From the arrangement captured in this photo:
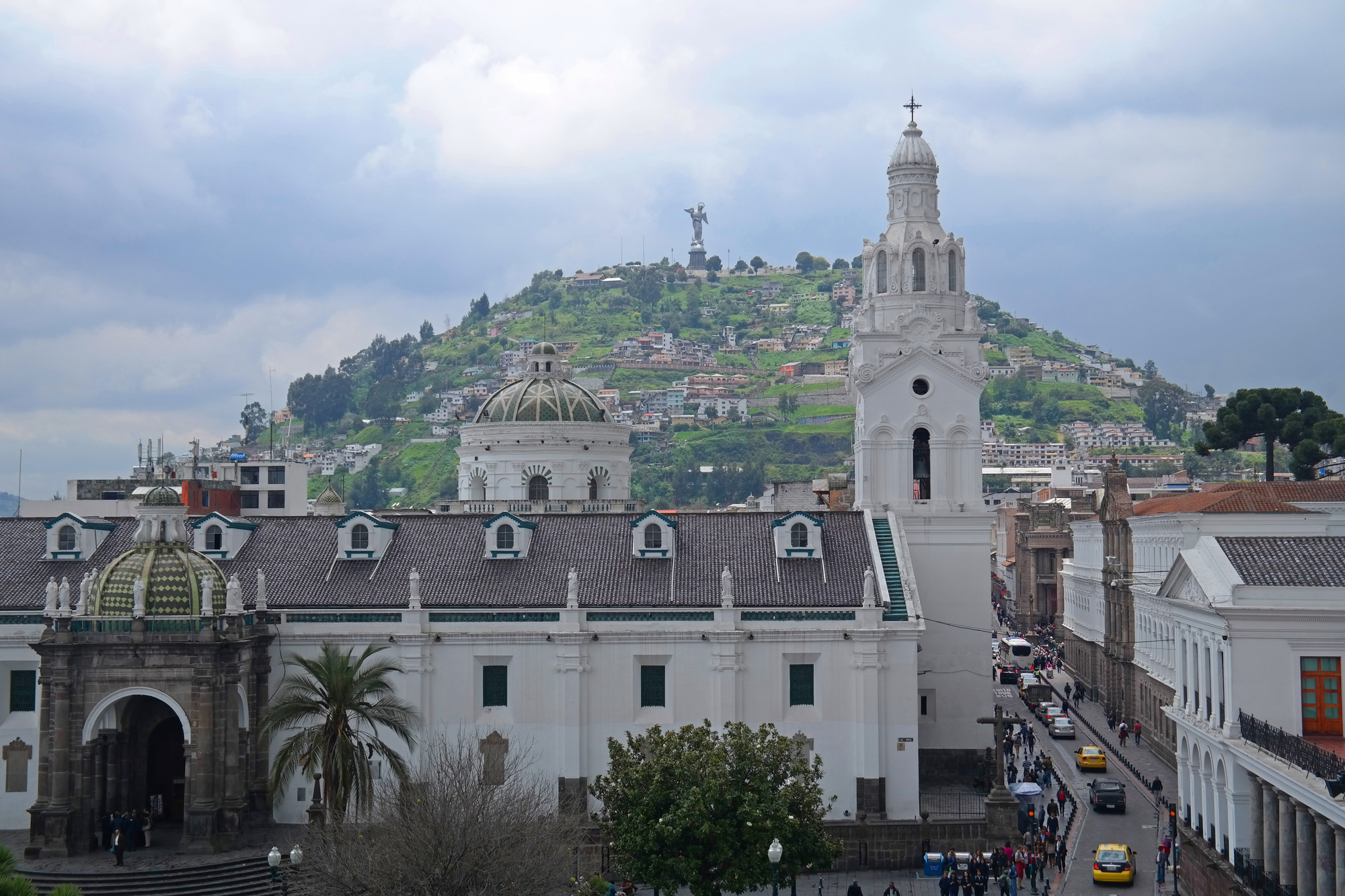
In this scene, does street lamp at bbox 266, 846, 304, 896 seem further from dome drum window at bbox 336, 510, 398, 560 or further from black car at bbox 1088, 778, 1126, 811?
black car at bbox 1088, 778, 1126, 811

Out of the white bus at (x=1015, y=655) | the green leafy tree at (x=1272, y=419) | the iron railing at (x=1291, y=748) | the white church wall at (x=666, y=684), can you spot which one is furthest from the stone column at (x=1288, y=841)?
the white bus at (x=1015, y=655)

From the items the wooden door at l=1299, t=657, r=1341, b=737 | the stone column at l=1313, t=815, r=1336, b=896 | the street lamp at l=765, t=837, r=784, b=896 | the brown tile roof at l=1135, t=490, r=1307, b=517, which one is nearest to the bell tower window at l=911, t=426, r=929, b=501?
the brown tile roof at l=1135, t=490, r=1307, b=517

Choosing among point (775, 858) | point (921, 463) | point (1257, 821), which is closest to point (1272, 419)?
point (921, 463)

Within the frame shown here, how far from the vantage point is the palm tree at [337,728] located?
40.7m

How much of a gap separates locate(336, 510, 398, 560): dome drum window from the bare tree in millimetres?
14913

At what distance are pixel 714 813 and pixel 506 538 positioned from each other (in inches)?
656

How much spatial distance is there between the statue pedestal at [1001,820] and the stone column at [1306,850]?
14.7 metres

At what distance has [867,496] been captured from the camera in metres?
60.1

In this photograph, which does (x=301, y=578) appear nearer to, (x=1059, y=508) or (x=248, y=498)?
(x=248, y=498)

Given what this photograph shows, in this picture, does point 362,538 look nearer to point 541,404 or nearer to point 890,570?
point 541,404

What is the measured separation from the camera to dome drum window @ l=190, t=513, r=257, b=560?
178ft

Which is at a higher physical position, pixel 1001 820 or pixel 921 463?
pixel 921 463

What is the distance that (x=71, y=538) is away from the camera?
54.6m

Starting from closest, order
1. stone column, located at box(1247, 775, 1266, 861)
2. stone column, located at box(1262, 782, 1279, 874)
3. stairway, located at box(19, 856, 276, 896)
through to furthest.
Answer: stone column, located at box(1262, 782, 1279, 874) → stone column, located at box(1247, 775, 1266, 861) → stairway, located at box(19, 856, 276, 896)
